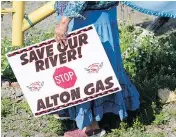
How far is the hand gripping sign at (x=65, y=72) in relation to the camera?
4.09 metres

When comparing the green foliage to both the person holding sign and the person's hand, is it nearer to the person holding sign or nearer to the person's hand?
the person holding sign

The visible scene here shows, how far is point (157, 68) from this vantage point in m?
5.63

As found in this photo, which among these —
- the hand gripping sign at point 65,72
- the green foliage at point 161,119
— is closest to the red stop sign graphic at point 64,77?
the hand gripping sign at point 65,72

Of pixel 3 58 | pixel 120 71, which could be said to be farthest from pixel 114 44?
pixel 3 58

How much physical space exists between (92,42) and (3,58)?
2094mm

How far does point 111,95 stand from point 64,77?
1.56ft

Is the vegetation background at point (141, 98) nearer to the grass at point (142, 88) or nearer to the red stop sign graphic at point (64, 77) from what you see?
the grass at point (142, 88)

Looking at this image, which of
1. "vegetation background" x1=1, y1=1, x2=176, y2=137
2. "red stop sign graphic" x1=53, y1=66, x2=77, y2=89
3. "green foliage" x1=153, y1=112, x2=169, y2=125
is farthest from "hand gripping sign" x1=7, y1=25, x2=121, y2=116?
"green foliage" x1=153, y1=112, x2=169, y2=125

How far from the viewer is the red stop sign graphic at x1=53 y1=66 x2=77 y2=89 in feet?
13.6

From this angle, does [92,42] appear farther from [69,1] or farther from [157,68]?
[157,68]

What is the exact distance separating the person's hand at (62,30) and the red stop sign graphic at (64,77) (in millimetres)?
205

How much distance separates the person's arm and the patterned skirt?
14 centimetres

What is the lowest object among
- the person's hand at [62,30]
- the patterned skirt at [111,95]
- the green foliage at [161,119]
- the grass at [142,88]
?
the green foliage at [161,119]

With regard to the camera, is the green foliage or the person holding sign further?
the green foliage
